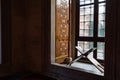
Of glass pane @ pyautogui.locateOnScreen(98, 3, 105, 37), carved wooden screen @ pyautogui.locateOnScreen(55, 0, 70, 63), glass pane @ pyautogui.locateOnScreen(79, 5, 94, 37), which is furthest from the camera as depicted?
glass pane @ pyautogui.locateOnScreen(79, 5, 94, 37)

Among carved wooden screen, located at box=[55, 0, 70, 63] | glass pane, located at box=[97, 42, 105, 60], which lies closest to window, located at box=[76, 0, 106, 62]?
glass pane, located at box=[97, 42, 105, 60]

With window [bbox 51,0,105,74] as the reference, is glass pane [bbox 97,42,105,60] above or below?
below

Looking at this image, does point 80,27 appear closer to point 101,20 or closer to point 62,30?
point 101,20

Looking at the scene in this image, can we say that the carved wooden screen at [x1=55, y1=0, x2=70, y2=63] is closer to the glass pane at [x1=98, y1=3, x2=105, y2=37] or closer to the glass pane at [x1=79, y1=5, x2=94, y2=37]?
the glass pane at [x1=79, y1=5, x2=94, y2=37]

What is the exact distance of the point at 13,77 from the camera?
10.3ft

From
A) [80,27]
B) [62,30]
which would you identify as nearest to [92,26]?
[80,27]

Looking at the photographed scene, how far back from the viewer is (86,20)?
15.6ft

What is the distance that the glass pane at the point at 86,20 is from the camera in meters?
4.64

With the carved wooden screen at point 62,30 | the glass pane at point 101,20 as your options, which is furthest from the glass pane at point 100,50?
the carved wooden screen at point 62,30

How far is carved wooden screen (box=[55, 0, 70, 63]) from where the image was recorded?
373cm

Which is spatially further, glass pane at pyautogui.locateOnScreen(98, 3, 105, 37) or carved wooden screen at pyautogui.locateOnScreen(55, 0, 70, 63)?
glass pane at pyautogui.locateOnScreen(98, 3, 105, 37)

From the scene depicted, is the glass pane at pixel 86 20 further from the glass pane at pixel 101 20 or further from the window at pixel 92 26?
the glass pane at pixel 101 20

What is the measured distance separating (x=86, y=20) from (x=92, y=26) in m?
0.28

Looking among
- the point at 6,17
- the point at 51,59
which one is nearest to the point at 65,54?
the point at 51,59
